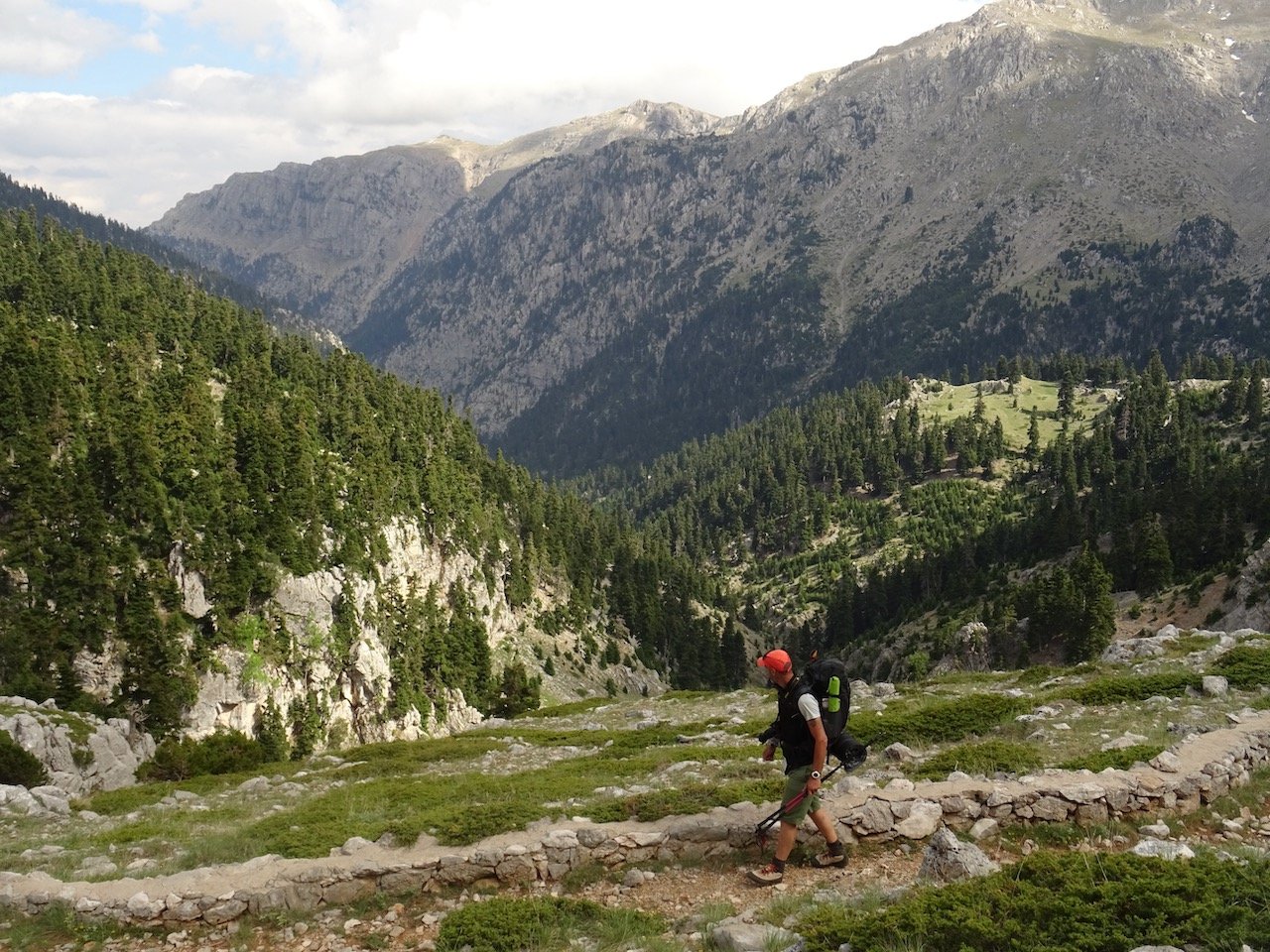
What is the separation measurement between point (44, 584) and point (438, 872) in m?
58.5

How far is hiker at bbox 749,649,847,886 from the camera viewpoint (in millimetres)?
15828

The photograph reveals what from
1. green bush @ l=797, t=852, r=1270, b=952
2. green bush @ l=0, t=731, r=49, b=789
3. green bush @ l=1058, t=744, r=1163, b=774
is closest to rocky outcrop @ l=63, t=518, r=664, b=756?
green bush @ l=0, t=731, r=49, b=789

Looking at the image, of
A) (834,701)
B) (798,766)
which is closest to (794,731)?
(798,766)

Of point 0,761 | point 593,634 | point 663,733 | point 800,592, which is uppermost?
point 0,761

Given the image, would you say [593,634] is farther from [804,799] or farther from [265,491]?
[804,799]

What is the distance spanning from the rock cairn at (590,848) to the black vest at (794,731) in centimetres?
190

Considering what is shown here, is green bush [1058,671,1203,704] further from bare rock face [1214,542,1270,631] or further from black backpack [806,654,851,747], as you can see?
bare rock face [1214,542,1270,631]

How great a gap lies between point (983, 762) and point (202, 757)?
4919 cm

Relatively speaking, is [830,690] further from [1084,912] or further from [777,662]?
[1084,912]

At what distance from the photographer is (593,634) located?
132 metres

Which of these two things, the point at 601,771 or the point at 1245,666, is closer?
the point at 1245,666

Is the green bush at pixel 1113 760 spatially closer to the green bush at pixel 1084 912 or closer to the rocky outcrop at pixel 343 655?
the green bush at pixel 1084 912

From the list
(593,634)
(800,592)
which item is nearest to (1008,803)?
(593,634)

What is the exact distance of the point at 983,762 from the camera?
69.5 ft
